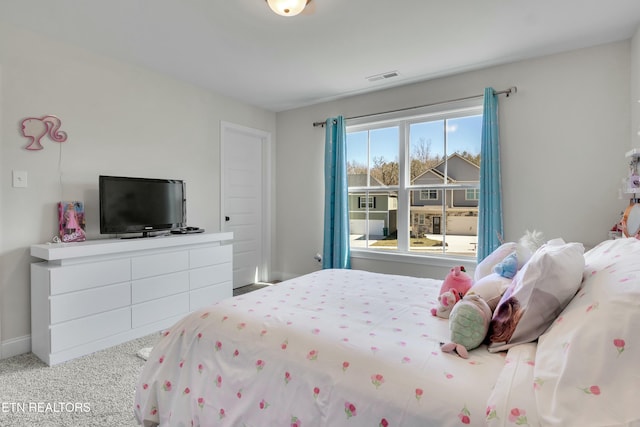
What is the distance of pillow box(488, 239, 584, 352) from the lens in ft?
3.76

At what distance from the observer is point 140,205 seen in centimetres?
315

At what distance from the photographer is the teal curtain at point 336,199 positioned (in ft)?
13.6

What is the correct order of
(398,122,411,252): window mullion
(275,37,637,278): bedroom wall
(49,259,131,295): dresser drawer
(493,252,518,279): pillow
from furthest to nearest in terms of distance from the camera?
(398,122,411,252): window mullion
(275,37,637,278): bedroom wall
(49,259,131,295): dresser drawer
(493,252,518,279): pillow

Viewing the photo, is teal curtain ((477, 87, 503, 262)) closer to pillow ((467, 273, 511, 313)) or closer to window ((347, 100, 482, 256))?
window ((347, 100, 482, 256))

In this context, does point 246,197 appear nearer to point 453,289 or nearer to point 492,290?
point 453,289

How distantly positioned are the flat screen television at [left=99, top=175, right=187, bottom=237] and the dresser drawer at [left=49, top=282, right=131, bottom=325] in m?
0.52

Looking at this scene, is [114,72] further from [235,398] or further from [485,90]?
[485,90]

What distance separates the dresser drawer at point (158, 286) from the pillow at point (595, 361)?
288cm

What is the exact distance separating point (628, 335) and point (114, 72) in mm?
3875

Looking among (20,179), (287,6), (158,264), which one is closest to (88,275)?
(158,264)

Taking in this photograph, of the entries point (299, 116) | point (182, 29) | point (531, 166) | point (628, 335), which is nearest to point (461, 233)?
point (531, 166)

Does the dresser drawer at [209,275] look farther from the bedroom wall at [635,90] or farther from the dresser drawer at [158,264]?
the bedroom wall at [635,90]

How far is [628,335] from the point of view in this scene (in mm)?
849

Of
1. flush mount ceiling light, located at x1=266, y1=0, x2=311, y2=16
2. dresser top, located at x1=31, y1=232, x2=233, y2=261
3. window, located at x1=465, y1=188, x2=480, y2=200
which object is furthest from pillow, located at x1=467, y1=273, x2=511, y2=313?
dresser top, located at x1=31, y1=232, x2=233, y2=261
